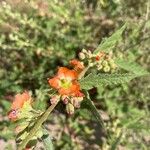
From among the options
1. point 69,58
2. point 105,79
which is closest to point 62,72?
point 105,79

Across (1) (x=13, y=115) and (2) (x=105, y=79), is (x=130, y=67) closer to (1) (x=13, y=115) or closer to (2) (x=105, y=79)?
(2) (x=105, y=79)

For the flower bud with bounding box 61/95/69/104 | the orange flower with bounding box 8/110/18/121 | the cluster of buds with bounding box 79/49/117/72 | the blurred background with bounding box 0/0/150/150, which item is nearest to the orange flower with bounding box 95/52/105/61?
the cluster of buds with bounding box 79/49/117/72

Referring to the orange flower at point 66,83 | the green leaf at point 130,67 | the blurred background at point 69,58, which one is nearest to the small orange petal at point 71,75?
the orange flower at point 66,83

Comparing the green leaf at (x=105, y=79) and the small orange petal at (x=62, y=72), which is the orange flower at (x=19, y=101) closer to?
the small orange petal at (x=62, y=72)

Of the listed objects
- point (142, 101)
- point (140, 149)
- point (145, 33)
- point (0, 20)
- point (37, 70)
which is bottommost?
point (140, 149)

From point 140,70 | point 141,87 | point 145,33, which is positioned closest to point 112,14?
point 145,33

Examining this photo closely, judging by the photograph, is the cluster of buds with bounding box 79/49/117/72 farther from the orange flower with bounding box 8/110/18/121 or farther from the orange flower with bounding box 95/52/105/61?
the orange flower with bounding box 8/110/18/121

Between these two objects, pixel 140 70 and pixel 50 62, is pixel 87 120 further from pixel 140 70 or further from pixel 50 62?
pixel 140 70
